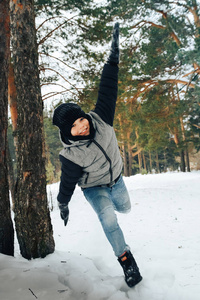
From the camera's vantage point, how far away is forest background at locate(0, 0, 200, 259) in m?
2.77

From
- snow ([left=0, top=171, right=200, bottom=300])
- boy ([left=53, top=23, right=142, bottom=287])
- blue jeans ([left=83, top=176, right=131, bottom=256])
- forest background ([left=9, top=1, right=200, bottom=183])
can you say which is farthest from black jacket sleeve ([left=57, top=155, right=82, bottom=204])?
forest background ([left=9, top=1, right=200, bottom=183])

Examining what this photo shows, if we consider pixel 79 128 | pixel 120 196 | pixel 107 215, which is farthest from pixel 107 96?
pixel 107 215

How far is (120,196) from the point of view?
2680 mm

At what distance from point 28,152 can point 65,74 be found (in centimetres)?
687

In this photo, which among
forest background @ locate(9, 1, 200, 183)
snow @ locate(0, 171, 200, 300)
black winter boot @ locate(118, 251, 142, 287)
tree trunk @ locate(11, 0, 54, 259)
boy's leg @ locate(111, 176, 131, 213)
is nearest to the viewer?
snow @ locate(0, 171, 200, 300)

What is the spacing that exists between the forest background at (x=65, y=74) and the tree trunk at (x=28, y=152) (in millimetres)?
11

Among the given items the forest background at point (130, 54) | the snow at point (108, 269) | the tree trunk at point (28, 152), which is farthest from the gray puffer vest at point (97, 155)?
the forest background at point (130, 54)

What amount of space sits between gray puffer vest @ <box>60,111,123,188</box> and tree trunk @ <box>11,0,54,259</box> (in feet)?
2.20

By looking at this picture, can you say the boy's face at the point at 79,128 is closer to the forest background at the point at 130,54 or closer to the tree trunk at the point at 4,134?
the tree trunk at the point at 4,134

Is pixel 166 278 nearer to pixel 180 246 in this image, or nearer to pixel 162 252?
pixel 162 252

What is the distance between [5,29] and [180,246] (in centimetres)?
348

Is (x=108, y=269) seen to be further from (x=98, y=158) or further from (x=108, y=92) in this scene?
(x=108, y=92)

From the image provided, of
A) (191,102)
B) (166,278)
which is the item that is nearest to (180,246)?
(166,278)

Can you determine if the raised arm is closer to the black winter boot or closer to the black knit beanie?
the black knit beanie
